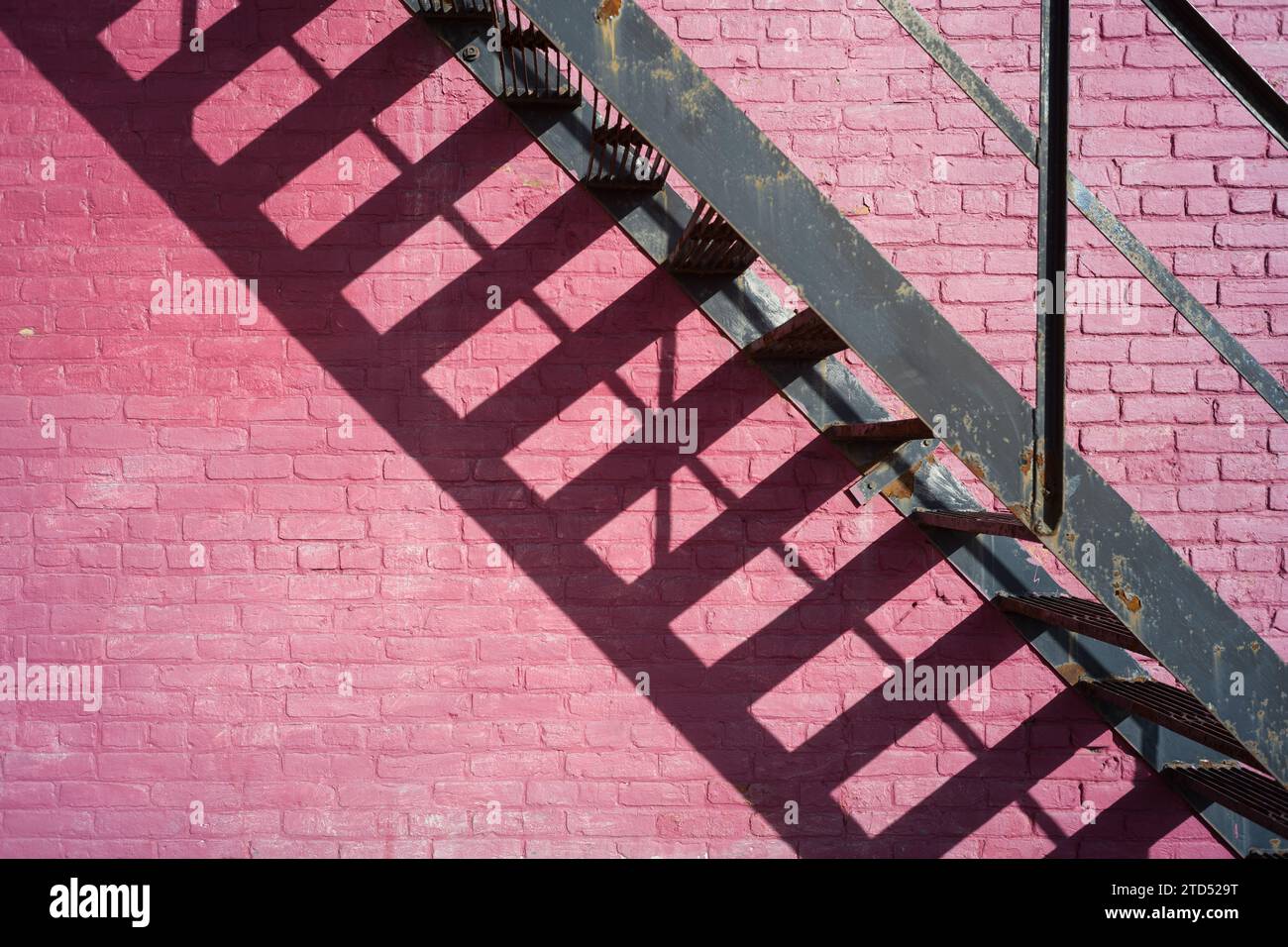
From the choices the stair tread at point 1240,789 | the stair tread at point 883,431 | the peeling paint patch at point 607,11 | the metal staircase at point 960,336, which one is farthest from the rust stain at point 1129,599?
the peeling paint patch at point 607,11

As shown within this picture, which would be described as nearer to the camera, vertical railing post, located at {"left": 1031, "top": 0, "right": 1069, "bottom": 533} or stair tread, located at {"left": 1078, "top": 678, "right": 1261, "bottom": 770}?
vertical railing post, located at {"left": 1031, "top": 0, "right": 1069, "bottom": 533}

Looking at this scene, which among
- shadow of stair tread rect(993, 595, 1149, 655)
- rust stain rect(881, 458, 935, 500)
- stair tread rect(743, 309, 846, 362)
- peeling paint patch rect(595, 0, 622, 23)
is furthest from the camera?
rust stain rect(881, 458, 935, 500)

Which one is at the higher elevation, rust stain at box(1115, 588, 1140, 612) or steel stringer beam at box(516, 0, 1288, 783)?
steel stringer beam at box(516, 0, 1288, 783)

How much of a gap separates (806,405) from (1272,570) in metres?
1.60

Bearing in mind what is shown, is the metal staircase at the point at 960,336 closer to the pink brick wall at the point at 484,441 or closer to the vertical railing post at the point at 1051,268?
the vertical railing post at the point at 1051,268

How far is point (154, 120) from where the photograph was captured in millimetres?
2842

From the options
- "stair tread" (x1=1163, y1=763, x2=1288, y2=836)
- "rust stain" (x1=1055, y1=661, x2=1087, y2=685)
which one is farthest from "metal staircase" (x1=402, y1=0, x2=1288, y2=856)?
"rust stain" (x1=1055, y1=661, x2=1087, y2=685)

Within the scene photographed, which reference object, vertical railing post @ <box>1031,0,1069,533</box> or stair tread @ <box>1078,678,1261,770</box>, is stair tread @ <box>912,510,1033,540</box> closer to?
vertical railing post @ <box>1031,0,1069,533</box>

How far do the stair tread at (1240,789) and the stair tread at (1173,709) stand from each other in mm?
149

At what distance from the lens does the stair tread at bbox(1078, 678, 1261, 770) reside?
2105 mm

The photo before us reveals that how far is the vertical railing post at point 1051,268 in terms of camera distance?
5.71 ft

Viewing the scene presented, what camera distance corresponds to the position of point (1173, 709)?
224 cm

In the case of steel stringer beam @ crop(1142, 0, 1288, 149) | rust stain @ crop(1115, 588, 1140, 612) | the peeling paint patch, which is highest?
the peeling paint patch

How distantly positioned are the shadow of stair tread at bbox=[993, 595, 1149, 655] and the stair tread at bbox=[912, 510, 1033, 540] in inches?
10.0
